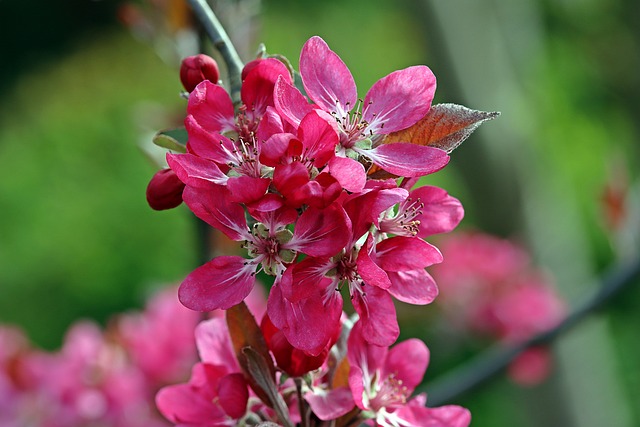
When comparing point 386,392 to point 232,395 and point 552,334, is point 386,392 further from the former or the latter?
point 552,334

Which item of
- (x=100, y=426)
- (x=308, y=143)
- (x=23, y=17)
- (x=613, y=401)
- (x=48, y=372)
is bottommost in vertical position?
(x=613, y=401)

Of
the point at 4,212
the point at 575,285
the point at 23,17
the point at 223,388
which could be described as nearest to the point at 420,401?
the point at 223,388

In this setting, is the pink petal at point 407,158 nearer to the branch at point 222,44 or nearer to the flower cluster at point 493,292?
the branch at point 222,44

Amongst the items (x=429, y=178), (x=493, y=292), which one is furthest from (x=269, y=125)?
(x=429, y=178)

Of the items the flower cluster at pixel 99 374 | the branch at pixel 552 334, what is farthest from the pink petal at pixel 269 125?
the branch at pixel 552 334

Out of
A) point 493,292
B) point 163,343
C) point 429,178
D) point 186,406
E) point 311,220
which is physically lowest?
point 429,178

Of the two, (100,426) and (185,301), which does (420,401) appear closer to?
(185,301)
